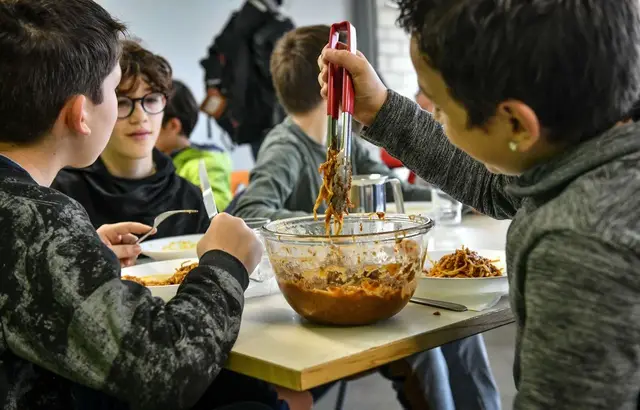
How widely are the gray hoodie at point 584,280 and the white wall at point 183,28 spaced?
4000mm

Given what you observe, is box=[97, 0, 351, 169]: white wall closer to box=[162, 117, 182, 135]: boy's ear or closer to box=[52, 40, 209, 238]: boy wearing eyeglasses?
box=[162, 117, 182, 135]: boy's ear

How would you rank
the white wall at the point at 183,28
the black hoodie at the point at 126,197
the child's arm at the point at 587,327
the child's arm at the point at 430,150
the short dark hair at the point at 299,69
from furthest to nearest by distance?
the white wall at the point at 183,28, the short dark hair at the point at 299,69, the black hoodie at the point at 126,197, the child's arm at the point at 430,150, the child's arm at the point at 587,327

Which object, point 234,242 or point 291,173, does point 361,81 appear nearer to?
point 234,242

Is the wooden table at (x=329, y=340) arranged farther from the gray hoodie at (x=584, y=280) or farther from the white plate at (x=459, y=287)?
the gray hoodie at (x=584, y=280)

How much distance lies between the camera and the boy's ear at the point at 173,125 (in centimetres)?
323

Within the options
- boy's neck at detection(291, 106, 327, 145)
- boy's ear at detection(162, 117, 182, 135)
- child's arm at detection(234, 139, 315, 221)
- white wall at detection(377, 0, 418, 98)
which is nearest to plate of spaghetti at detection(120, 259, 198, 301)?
child's arm at detection(234, 139, 315, 221)

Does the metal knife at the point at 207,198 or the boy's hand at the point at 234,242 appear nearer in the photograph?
the boy's hand at the point at 234,242

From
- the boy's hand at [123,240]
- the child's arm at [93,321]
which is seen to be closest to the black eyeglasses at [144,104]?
the boy's hand at [123,240]

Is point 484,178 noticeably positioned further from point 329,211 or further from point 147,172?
point 147,172

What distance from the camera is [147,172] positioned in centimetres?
252

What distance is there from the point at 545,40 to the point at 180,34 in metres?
4.21

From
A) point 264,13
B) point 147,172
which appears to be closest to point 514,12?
point 147,172

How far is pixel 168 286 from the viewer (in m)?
1.31

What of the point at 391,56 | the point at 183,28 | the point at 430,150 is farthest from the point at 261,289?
the point at 391,56
